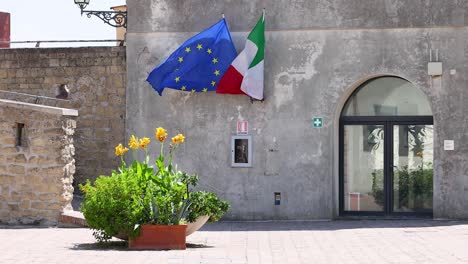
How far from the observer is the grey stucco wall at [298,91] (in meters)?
19.2

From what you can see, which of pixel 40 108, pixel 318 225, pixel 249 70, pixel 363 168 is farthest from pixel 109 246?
pixel 363 168

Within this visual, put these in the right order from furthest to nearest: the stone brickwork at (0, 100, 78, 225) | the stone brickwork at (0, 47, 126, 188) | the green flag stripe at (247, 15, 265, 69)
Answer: the stone brickwork at (0, 47, 126, 188)
the green flag stripe at (247, 15, 265, 69)
the stone brickwork at (0, 100, 78, 225)

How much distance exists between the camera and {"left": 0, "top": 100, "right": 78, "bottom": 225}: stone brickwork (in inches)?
689

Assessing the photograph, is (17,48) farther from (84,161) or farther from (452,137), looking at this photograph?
(452,137)

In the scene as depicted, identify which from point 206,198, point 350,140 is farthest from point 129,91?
point 206,198

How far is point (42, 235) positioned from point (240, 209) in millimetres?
4981

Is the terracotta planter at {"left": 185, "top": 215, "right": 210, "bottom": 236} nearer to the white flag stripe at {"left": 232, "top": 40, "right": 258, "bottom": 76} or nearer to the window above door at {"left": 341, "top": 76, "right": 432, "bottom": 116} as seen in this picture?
the white flag stripe at {"left": 232, "top": 40, "right": 258, "bottom": 76}

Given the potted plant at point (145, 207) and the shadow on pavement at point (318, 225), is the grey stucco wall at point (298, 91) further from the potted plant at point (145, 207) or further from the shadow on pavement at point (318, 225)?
the potted plant at point (145, 207)

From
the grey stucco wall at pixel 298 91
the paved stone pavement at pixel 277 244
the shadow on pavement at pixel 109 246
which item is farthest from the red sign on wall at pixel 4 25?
the shadow on pavement at pixel 109 246

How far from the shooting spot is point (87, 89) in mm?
21781

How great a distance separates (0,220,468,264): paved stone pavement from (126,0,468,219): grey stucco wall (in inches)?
34.6

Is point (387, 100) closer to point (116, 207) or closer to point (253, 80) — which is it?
point (253, 80)

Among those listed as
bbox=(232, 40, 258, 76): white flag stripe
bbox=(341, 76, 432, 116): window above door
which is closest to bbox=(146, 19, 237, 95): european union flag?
bbox=(232, 40, 258, 76): white flag stripe

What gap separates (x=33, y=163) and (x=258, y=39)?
504 centimetres
